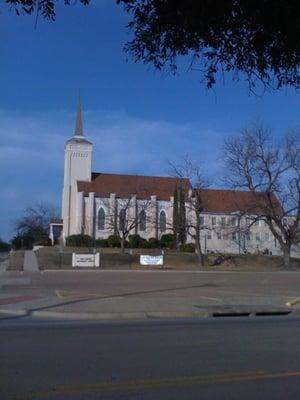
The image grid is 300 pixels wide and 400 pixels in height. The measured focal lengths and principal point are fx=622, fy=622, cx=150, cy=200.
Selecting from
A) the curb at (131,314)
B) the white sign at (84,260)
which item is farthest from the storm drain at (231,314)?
the white sign at (84,260)

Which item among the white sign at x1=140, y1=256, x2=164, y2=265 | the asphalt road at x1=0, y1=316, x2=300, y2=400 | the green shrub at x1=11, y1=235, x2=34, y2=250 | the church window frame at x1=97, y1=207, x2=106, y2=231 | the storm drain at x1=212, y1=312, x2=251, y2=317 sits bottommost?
the asphalt road at x1=0, y1=316, x2=300, y2=400

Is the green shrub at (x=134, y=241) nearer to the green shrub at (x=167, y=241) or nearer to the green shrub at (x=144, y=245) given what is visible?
the green shrub at (x=144, y=245)

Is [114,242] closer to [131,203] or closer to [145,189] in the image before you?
[131,203]

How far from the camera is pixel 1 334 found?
43.3 feet

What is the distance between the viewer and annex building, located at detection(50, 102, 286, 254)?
339 feet

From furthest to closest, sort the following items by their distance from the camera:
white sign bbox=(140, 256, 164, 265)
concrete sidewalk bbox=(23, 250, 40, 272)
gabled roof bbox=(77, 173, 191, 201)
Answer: gabled roof bbox=(77, 173, 191, 201) → white sign bbox=(140, 256, 164, 265) → concrete sidewalk bbox=(23, 250, 40, 272)

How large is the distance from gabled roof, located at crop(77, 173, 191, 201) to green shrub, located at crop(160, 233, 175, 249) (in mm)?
9403

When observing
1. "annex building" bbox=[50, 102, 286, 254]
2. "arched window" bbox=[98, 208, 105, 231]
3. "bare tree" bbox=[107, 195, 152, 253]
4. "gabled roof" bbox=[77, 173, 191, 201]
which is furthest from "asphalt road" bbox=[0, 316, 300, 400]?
"arched window" bbox=[98, 208, 105, 231]

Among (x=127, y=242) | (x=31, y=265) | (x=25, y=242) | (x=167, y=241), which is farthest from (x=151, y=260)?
(x=25, y=242)

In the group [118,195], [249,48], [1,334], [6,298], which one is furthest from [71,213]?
[249,48]

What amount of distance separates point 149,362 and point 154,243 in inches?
3366

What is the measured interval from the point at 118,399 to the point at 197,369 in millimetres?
2309

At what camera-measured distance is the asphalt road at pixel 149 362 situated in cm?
757

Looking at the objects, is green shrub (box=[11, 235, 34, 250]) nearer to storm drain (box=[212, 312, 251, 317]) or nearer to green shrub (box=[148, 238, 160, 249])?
green shrub (box=[148, 238, 160, 249])
